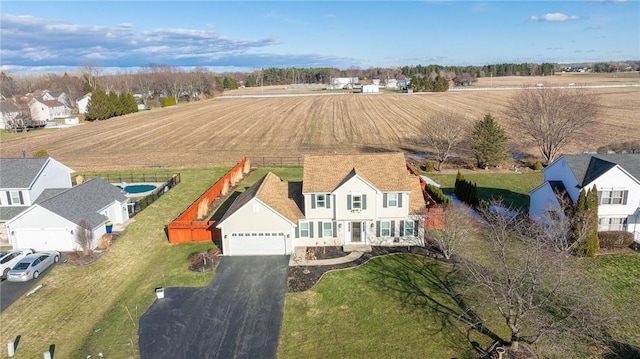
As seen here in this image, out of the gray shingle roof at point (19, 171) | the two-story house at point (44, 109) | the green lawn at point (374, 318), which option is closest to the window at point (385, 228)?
the green lawn at point (374, 318)

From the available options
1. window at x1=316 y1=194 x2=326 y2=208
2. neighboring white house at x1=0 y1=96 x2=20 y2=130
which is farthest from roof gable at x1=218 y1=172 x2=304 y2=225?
A: neighboring white house at x1=0 y1=96 x2=20 y2=130

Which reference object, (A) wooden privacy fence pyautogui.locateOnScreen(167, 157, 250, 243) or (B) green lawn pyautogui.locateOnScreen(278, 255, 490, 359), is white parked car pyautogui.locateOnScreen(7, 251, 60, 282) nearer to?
(A) wooden privacy fence pyautogui.locateOnScreen(167, 157, 250, 243)

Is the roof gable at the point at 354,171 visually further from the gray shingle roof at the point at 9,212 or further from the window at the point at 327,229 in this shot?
the gray shingle roof at the point at 9,212

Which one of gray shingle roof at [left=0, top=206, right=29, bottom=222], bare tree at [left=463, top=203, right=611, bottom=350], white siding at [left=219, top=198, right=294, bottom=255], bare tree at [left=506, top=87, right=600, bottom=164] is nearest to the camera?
bare tree at [left=463, top=203, right=611, bottom=350]

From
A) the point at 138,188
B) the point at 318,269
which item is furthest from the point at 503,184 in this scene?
the point at 138,188

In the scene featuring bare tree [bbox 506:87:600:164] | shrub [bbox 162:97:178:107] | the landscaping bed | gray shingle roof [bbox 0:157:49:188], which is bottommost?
the landscaping bed

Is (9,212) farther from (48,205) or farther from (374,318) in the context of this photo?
(374,318)

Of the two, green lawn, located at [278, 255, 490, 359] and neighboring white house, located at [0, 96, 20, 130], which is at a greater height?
neighboring white house, located at [0, 96, 20, 130]
